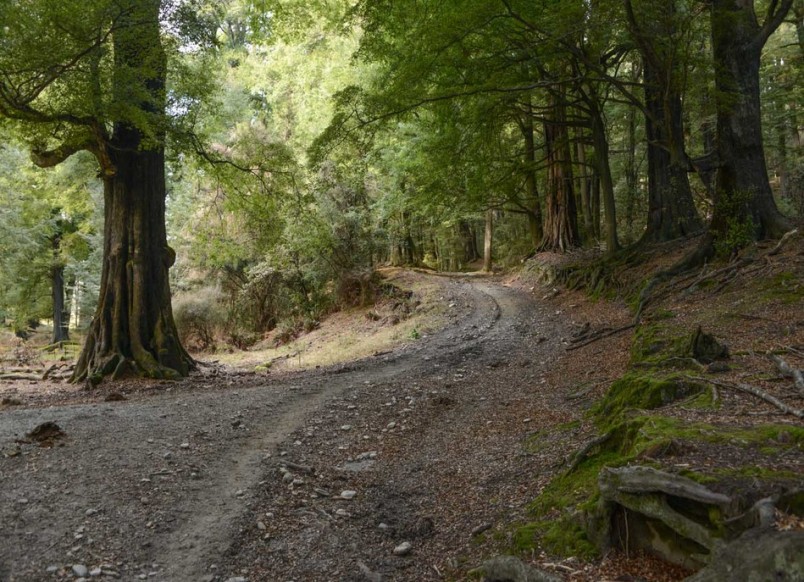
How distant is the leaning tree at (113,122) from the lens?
773cm

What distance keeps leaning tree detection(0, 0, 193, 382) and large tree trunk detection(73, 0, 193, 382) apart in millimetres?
21

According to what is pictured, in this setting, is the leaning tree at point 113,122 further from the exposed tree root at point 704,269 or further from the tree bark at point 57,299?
the tree bark at point 57,299

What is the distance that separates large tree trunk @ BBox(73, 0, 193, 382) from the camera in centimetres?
1130

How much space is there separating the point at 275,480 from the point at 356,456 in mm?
1072

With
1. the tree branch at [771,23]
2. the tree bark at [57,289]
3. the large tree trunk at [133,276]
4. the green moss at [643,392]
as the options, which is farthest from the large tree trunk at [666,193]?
the tree bark at [57,289]

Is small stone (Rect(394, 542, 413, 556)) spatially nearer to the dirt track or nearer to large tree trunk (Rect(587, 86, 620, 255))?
the dirt track

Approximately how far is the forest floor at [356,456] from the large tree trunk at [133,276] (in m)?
0.76

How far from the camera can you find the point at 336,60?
2272 cm

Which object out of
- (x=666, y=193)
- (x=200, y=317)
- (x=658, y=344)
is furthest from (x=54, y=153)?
(x=666, y=193)

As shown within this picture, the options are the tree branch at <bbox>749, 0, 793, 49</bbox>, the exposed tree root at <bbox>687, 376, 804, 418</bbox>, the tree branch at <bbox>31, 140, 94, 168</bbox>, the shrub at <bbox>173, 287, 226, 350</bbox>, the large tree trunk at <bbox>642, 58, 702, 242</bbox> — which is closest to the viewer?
the exposed tree root at <bbox>687, 376, 804, 418</bbox>

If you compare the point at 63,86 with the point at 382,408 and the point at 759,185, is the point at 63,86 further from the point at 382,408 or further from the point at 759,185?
the point at 759,185

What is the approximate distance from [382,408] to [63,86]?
7.40m

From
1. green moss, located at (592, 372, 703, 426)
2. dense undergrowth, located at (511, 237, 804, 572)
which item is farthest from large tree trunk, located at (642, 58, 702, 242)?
green moss, located at (592, 372, 703, 426)

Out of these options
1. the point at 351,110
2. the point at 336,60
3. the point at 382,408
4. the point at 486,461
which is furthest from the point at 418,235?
the point at 486,461
